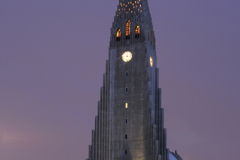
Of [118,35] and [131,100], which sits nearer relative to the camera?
[131,100]

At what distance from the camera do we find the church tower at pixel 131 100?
263 ft

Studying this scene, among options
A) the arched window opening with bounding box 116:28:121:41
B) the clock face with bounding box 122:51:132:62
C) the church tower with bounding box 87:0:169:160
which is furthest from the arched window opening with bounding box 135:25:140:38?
the clock face with bounding box 122:51:132:62

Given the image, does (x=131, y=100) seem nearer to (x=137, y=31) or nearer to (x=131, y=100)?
(x=131, y=100)

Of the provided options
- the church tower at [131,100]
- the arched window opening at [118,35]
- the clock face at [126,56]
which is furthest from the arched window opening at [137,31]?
the clock face at [126,56]

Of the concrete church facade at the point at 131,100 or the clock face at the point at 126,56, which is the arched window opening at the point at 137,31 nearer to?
the concrete church facade at the point at 131,100

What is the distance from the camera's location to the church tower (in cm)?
8011

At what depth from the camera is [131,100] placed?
83000 millimetres

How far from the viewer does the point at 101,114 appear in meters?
83.8

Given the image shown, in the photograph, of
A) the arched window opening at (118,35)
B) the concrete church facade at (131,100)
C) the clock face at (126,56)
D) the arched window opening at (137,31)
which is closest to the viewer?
the concrete church facade at (131,100)

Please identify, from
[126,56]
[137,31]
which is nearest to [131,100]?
[126,56]

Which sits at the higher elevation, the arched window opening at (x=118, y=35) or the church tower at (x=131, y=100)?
the arched window opening at (x=118, y=35)

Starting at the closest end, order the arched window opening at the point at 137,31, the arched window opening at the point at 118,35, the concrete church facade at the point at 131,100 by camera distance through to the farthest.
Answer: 1. the concrete church facade at the point at 131,100
2. the arched window opening at the point at 137,31
3. the arched window opening at the point at 118,35

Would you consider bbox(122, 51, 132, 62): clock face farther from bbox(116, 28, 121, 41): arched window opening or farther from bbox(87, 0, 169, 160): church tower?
bbox(116, 28, 121, 41): arched window opening

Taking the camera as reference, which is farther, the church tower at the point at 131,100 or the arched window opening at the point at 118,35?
the arched window opening at the point at 118,35
